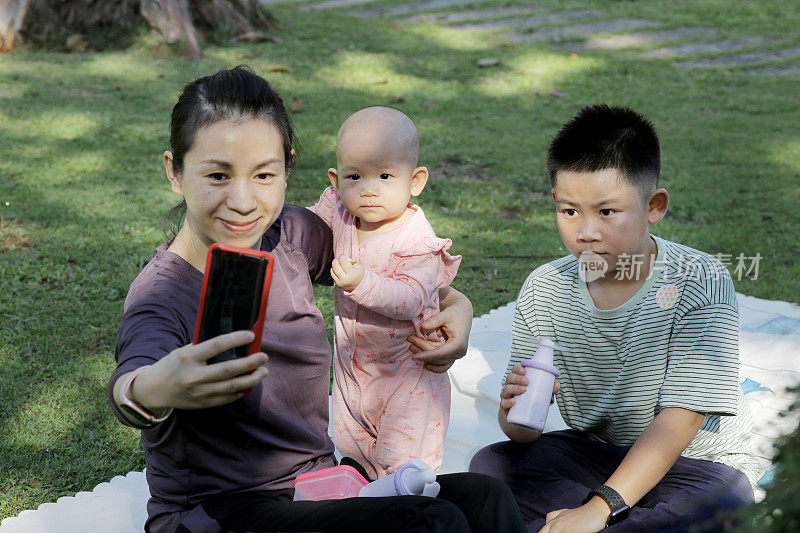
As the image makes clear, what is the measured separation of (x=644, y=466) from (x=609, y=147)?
0.88m

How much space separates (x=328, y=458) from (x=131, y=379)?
748 mm

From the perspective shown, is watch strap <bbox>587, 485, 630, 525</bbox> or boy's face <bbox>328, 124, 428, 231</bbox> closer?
watch strap <bbox>587, 485, 630, 525</bbox>

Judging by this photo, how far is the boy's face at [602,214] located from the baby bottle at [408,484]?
77 cm

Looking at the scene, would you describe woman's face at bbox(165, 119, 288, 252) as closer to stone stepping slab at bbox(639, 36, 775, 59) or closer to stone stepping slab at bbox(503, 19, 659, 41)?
stone stepping slab at bbox(639, 36, 775, 59)

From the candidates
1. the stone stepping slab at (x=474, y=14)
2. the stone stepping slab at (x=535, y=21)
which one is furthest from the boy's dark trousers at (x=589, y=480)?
the stone stepping slab at (x=474, y=14)

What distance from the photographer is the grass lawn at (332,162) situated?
3615 millimetres

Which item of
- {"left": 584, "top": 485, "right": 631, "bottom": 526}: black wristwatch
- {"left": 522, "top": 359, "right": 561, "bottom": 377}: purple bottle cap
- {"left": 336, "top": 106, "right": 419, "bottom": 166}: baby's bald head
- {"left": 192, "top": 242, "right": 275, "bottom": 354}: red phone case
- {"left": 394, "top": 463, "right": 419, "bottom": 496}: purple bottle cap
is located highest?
{"left": 336, "top": 106, "right": 419, "bottom": 166}: baby's bald head

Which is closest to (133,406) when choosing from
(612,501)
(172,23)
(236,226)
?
(236,226)

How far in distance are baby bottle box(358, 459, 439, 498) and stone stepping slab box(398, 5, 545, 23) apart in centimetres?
981

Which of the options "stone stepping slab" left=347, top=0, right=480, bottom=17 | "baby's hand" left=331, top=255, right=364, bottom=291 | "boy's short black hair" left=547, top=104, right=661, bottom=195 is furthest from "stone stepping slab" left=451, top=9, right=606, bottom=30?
"baby's hand" left=331, top=255, right=364, bottom=291

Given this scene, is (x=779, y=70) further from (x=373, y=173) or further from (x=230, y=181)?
(x=230, y=181)

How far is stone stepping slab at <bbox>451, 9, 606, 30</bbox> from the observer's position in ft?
35.4

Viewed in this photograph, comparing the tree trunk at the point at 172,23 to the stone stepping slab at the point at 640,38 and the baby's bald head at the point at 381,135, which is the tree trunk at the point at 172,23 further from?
the baby's bald head at the point at 381,135

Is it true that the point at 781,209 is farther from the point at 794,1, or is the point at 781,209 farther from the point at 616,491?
the point at 794,1
